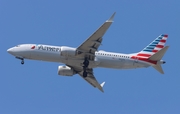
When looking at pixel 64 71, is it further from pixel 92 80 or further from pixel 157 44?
pixel 157 44

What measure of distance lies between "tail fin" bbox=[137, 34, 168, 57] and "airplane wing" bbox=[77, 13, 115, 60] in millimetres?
8936

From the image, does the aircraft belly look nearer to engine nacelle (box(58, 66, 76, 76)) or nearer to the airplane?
the airplane

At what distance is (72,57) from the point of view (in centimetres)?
6550

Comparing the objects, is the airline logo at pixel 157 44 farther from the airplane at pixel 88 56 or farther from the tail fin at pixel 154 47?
the airplane at pixel 88 56

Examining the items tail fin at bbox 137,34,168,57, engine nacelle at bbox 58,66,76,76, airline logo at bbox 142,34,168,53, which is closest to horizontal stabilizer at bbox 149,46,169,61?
tail fin at bbox 137,34,168,57

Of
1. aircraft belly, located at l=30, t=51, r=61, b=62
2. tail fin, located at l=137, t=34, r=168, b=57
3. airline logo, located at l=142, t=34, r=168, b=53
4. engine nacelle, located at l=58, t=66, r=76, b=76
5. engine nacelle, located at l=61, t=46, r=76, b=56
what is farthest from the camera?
engine nacelle, located at l=58, t=66, r=76, b=76

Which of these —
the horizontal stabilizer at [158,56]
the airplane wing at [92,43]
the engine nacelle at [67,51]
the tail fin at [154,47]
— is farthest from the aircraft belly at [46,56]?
the horizontal stabilizer at [158,56]

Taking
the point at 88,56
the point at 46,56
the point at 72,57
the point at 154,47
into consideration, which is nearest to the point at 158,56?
the point at 154,47

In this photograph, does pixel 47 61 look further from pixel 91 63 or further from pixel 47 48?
pixel 91 63

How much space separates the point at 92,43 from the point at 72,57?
13.1 feet

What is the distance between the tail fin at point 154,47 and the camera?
232ft

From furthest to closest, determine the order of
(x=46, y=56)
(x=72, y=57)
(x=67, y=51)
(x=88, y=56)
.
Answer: (x=88, y=56) → (x=46, y=56) → (x=72, y=57) → (x=67, y=51)

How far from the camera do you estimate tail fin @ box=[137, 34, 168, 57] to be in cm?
7081

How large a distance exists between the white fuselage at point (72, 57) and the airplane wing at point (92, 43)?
131cm
